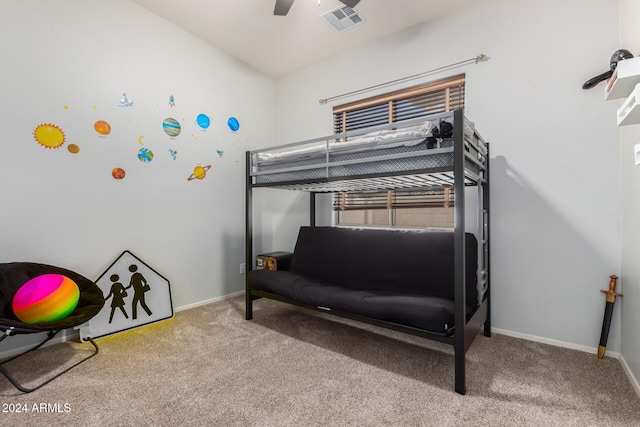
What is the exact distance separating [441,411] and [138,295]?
2305 mm

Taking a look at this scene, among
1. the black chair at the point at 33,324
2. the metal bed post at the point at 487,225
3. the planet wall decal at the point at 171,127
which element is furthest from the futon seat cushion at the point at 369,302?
the planet wall decal at the point at 171,127

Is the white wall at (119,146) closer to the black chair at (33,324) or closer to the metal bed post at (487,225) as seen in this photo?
the black chair at (33,324)

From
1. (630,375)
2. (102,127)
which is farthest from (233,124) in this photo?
(630,375)

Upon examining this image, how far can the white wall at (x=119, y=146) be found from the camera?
195 cm

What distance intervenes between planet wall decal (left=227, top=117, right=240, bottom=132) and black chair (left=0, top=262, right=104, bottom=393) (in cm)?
193

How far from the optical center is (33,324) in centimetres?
155

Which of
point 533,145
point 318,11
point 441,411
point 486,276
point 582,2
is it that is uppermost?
point 318,11

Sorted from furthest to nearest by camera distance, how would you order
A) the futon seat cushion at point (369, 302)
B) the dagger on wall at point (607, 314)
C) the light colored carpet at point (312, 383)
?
the dagger on wall at point (607, 314) → the futon seat cushion at point (369, 302) → the light colored carpet at point (312, 383)

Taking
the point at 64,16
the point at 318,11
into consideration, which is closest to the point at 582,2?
the point at 318,11

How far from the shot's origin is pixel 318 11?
2.45m

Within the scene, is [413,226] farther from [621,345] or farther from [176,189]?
[176,189]

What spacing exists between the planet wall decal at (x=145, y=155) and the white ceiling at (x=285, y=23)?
1.19 m

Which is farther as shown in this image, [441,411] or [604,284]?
[604,284]

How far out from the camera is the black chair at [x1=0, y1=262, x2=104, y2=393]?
1493mm
